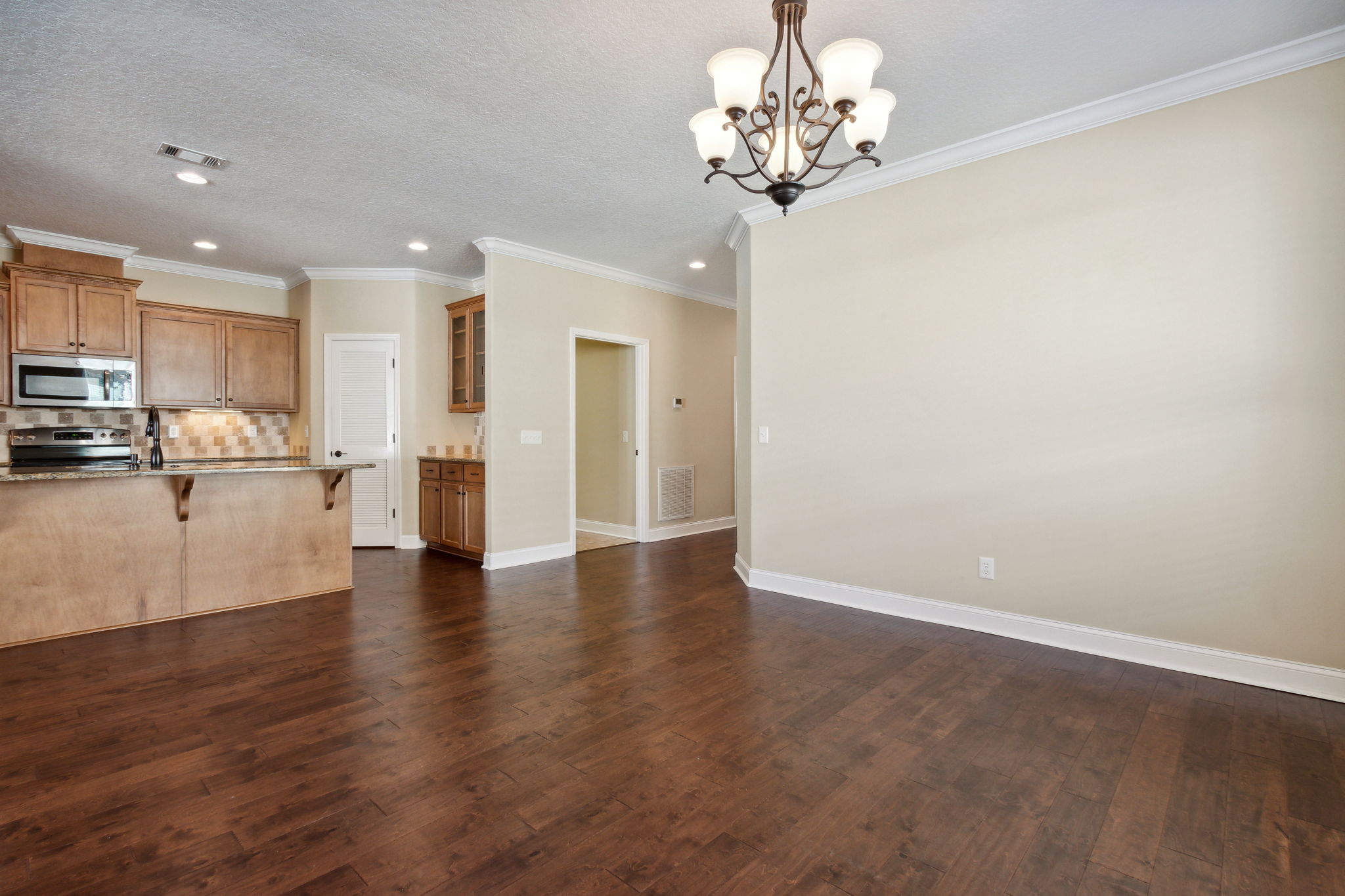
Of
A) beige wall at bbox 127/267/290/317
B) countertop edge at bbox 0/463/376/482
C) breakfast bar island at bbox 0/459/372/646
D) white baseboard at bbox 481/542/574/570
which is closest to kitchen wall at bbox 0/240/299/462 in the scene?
beige wall at bbox 127/267/290/317

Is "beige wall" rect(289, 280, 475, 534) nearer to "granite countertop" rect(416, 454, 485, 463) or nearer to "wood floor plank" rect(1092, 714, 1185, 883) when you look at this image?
"granite countertop" rect(416, 454, 485, 463)

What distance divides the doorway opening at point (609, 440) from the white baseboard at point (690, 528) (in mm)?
168

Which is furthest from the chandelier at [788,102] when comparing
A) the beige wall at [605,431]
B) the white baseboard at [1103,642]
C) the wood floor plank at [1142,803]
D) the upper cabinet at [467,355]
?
the beige wall at [605,431]

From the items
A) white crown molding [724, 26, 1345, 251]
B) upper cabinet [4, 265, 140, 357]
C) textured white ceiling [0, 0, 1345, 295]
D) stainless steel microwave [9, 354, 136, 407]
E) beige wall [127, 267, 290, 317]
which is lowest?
stainless steel microwave [9, 354, 136, 407]

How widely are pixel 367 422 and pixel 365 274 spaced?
1490mm

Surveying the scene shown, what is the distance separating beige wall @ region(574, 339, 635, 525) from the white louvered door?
187 centimetres

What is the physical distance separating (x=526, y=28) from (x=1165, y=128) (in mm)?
3055

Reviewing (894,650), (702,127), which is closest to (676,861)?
(894,650)

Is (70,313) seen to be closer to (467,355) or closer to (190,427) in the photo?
(190,427)

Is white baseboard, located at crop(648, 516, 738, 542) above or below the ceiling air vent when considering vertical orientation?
below

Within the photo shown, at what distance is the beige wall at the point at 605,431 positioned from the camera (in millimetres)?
6566

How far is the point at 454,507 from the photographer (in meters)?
5.65

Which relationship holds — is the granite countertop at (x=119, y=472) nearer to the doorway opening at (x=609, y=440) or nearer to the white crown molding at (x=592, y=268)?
the white crown molding at (x=592, y=268)

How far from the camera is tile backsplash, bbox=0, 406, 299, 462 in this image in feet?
16.5
